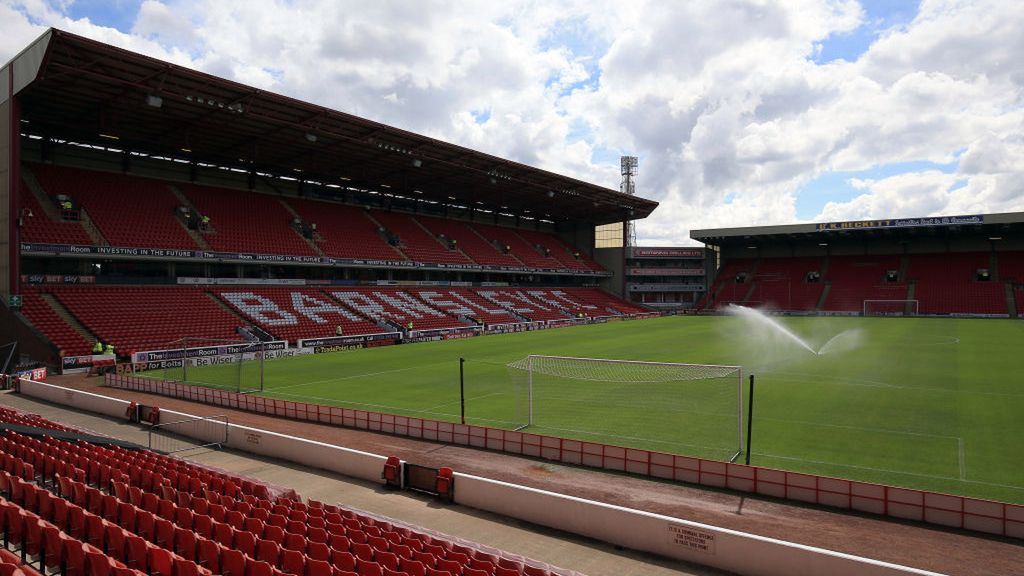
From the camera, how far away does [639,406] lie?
69.0 feet

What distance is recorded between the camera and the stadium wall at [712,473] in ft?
34.2

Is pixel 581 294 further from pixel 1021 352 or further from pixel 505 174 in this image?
pixel 1021 352

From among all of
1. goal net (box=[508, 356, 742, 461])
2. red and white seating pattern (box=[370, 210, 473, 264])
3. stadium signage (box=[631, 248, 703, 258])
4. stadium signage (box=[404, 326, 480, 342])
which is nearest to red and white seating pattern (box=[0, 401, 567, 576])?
goal net (box=[508, 356, 742, 461])

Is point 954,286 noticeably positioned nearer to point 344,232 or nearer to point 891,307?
point 891,307

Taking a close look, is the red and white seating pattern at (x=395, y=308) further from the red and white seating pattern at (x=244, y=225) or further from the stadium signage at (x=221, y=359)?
the stadium signage at (x=221, y=359)

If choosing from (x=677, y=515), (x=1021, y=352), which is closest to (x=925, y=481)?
(x=677, y=515)

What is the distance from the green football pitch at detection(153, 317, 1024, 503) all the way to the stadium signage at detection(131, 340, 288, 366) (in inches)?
66.7

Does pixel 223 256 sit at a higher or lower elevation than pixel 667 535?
higher

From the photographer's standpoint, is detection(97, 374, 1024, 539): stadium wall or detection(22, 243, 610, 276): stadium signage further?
detection(22, 243, 610, 276): stadium signage

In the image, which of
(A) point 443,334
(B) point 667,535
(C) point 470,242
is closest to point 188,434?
(B) point 667,535

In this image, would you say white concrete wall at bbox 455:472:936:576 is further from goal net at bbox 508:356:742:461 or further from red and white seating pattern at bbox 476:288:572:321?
red and white seating pattern at bbox 476:288:572:321

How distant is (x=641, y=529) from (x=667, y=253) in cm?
7796

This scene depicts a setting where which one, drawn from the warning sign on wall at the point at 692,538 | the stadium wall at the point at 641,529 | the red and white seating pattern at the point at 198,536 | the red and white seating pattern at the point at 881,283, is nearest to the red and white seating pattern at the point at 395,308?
the stadium wall at the point at 641,529

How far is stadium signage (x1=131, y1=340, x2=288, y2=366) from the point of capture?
30230 millimetres
